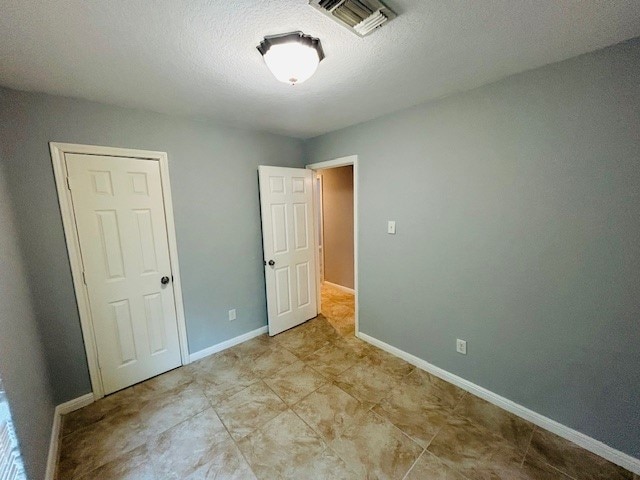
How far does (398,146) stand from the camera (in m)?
2.28

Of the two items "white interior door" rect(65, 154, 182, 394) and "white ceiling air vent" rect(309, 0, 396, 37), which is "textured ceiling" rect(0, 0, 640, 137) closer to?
"white ceiling air vent" rect(309, 0, 396, 37)

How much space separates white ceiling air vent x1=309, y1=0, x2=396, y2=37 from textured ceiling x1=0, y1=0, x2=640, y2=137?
0.05 metres

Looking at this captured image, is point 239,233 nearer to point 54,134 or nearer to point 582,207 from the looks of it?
point 54,134

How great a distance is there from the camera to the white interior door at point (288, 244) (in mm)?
2814

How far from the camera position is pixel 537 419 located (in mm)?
1708

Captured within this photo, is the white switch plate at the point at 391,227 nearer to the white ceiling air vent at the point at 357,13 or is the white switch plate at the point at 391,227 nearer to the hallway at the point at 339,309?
the hallway at the point at 339,309

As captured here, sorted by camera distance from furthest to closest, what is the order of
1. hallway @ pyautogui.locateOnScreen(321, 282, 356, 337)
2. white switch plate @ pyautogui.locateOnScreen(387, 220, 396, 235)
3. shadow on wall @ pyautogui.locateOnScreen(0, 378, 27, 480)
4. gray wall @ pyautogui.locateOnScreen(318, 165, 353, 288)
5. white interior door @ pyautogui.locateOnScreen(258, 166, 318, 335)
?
1. gray wall @ pyautogui.locateOnScreen(318, 165, 353, 288)
2. hallway @ pyautogui.locateOnScreen(321, 282, 356, 337)
3. white interior door @ pyautogui.locateOnScreen(258, 166, 318, 335)
4. white switch plate @ pyautogui.locateOnScreen(387, 220, 396, 235)
5. shadow on wall @ pyautogui.locateOnScreen(0, 378, 27, 480)

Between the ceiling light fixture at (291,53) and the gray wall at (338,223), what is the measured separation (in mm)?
2917

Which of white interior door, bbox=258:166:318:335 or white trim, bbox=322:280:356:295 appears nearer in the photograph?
white interior door, bbox=258:166:318:335

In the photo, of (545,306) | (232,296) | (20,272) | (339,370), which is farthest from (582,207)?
(20,272)

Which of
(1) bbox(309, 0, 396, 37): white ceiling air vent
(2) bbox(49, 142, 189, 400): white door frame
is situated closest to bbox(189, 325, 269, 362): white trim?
(2) bbox(49, 142, 189, 400): white door frame

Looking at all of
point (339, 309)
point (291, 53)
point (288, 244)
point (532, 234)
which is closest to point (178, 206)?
point (288, 244)

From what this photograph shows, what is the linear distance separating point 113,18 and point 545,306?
9.11ft

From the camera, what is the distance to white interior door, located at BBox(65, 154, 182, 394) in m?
1.92
